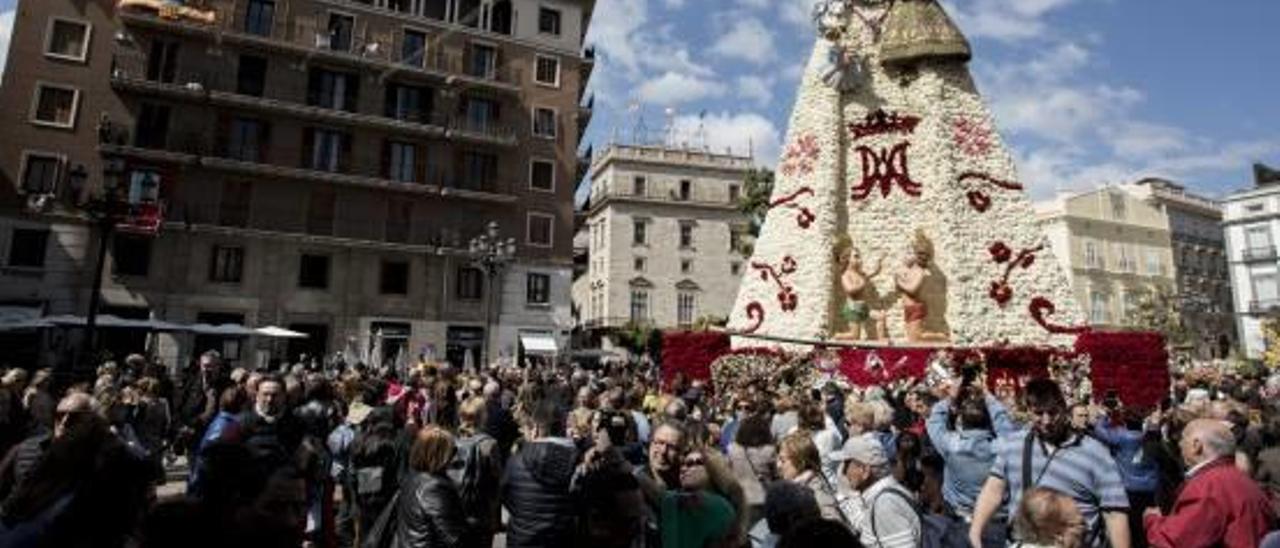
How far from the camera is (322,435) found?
748 centimetres

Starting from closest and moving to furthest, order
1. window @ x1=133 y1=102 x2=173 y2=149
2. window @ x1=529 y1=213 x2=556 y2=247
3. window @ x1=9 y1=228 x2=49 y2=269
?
window @ x1=9 y1=228 x2=49 y2=269 → window @ x1=133 y1=102 x2=173 y2=149 → window @ x1=529 y1=213 x2=556 y2=247

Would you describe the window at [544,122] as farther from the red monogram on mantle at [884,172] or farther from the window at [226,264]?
the red monogram on mantle at [884,172]

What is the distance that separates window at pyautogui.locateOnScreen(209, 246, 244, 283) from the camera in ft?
100

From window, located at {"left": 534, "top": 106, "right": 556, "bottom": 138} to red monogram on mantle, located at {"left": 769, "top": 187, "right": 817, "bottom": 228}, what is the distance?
60.0ft

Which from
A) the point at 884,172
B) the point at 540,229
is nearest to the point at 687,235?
the point at 540,229

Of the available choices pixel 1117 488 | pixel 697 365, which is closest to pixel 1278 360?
pixel 697 365

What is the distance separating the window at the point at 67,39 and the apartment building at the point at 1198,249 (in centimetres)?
6696

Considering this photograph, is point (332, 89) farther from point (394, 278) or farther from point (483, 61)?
point (394, 278)

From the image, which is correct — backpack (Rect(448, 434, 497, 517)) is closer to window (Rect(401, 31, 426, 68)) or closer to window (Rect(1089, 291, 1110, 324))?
window (Rect(401, 31, 426, 68))

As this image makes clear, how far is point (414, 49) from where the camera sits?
3541 cm

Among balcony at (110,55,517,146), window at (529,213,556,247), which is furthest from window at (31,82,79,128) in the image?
window at (529,213,556,247)

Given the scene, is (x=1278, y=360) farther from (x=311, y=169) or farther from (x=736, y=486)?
(x=311, y=169)

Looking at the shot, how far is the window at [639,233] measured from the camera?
53906 mm

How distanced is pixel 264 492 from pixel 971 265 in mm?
18505
